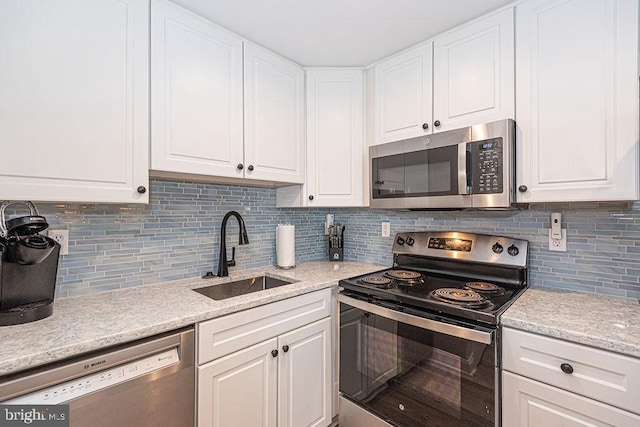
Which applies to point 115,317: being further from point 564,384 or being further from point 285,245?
point 564,384

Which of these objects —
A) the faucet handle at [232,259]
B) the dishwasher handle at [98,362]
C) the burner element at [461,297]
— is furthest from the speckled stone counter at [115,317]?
the burner element at [461,297]

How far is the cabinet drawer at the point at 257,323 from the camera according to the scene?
124cm

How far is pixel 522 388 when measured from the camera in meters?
1.16

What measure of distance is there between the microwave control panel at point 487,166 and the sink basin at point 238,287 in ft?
3.90

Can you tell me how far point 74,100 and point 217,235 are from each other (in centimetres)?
100

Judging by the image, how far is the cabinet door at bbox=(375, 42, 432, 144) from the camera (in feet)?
5.90

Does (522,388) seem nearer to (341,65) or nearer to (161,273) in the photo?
(161,273)

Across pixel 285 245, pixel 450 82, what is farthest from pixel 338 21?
pixel 285 245

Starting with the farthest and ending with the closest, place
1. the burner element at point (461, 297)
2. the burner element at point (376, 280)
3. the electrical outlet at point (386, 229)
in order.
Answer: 1. the electrical outlet at point (386, 229)
2. the burner element at point (376, 280)
3. the burner element at point (461, 297)

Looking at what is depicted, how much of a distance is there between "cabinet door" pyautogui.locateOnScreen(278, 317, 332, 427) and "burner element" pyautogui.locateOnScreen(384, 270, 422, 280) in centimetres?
47

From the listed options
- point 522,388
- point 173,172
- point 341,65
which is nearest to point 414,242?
point 522,388

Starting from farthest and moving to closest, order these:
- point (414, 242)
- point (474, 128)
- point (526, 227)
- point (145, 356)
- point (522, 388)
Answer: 1. point (414, 242)
2. point (526, 227)
3. point (474, 128)
4. point (522, 388)
5. point (145, 356)

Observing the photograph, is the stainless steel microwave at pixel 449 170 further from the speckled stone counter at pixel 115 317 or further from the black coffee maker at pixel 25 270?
the black coffee maker at pixel 25 270

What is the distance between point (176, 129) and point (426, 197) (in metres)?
1.36
